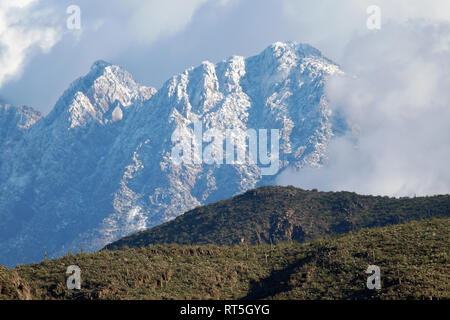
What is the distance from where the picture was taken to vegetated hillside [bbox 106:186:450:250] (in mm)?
169125

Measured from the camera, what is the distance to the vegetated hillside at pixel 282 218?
16912 centimetres

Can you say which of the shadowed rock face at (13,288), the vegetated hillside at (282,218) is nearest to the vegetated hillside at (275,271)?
the shadowed rock face at (13,288)

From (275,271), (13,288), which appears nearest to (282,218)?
(275,271)

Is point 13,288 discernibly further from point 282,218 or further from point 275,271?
point 282,218

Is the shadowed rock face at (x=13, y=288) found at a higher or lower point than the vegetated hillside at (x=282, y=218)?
lower

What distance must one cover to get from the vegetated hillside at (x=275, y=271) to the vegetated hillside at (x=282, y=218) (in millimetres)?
62320

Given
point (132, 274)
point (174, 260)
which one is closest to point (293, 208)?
point (174, 260)

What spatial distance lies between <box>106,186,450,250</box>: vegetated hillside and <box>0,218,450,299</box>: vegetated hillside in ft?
204

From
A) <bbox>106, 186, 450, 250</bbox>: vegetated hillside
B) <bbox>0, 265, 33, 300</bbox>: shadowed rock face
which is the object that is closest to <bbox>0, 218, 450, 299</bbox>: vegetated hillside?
<bbox>0, 265, 33, 300</bbox>: shadowed rock face

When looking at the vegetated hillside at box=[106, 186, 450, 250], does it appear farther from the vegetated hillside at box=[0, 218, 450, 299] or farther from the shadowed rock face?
the shadowed rock face

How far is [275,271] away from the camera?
95.9m

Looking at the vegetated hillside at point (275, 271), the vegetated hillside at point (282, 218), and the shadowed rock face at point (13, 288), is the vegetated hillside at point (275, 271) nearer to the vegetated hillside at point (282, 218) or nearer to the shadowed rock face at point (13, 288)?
the shadowed rock face at point (13, 288)
